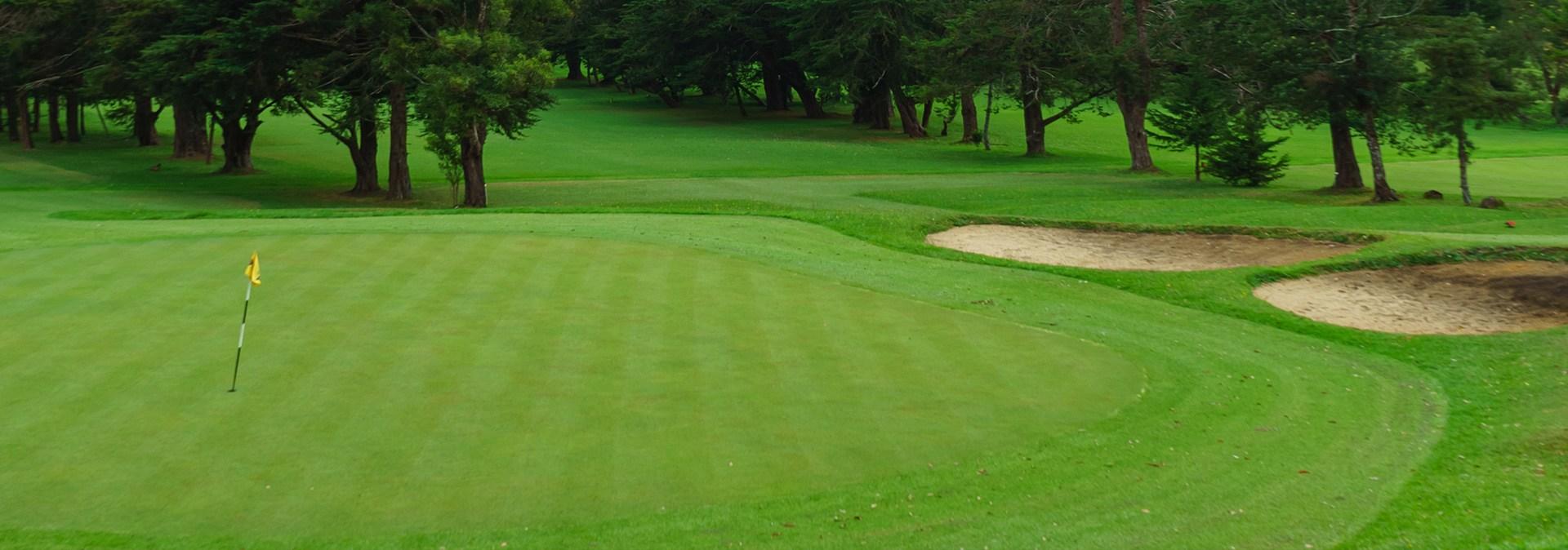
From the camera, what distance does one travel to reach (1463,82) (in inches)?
1326

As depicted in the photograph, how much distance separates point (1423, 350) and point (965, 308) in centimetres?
572

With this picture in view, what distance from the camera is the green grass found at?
8906mm

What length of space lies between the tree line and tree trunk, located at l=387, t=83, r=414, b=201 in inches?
3.0

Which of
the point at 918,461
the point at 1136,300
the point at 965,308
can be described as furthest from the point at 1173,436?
the point at 1136,300

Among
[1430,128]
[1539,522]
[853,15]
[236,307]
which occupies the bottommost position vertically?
[1539,522]

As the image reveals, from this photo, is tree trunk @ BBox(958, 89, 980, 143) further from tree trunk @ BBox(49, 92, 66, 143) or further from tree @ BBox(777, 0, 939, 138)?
tree trunk @ BBox(49, 92, 66, 143)

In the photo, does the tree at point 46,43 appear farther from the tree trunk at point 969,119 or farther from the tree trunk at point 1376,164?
the tree trunk at point 1376,164

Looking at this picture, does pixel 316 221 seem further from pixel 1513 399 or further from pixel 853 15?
pixel 853 15

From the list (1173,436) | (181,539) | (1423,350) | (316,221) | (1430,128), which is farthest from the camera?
(1430,128)

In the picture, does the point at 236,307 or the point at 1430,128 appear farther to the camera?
the point at 1430,128

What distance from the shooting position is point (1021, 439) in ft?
35.7

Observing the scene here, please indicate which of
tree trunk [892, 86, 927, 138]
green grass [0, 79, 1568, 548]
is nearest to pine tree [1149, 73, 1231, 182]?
green grass [0, 79, 1568, 548]

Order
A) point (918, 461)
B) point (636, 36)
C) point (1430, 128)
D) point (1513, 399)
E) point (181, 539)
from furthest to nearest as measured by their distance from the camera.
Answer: point (636, 36) < point (1430, 128) < point (1513, 399) < point (918, 461) < point (181, 539)

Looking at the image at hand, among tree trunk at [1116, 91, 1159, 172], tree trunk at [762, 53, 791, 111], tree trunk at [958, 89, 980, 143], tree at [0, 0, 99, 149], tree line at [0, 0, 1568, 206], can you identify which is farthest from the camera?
tree trunk at [762, 53, 791, 111]
